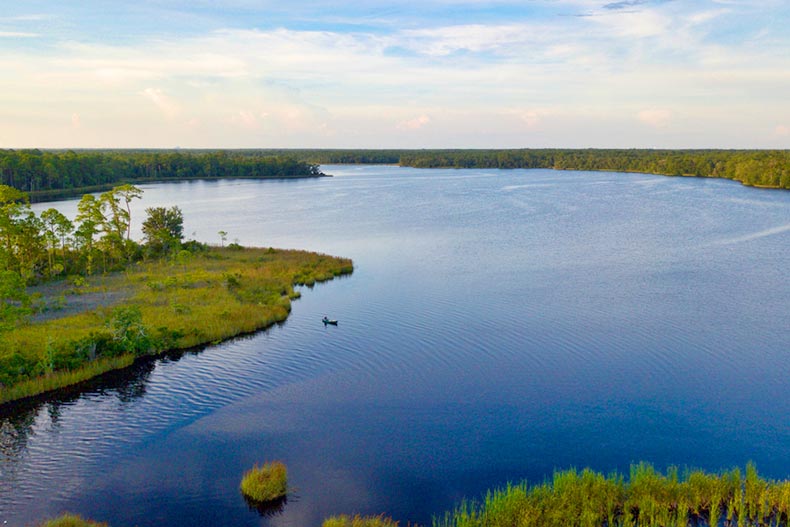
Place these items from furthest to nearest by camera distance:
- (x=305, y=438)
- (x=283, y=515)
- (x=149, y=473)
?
(x=305, y=438) < (x=149, y=473) < (x=283, y=515)

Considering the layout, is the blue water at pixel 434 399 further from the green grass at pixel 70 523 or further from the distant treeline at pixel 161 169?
the distant treeline at pixel 161 169

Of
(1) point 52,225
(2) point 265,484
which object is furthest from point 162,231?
(2) point 265,484

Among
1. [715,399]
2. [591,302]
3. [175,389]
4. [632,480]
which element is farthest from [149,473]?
[591,302]

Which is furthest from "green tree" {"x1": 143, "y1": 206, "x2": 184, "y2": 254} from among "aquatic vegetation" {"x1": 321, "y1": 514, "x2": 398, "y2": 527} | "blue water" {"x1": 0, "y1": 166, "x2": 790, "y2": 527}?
"aquatic vegetation" {"x1": 321, "y1": 514, "x2": 398, "y2": 527}

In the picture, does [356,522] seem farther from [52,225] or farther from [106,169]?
[106,169]

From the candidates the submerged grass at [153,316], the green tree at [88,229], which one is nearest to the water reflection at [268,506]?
the submerged grass at [153,316]

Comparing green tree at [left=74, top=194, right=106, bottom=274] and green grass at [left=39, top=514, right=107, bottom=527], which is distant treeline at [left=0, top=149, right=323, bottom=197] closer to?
green tree at [left=74, top=194, right=106, bottom=274]

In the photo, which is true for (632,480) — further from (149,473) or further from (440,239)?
(440,239)
